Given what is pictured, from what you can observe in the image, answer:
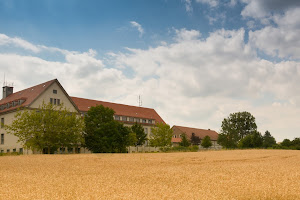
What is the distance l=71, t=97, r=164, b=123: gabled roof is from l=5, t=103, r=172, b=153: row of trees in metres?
8.98

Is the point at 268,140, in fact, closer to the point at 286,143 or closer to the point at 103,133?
the point at 286,143

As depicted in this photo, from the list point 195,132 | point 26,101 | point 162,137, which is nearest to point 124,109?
point 162,137

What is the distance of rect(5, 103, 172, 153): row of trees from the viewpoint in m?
46.8

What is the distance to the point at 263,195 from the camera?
956 centimetres

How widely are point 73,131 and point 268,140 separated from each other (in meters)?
71.8

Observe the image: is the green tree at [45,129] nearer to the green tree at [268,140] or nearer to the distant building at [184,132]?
the distant building at [184,132]

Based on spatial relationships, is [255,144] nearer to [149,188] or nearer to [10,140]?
[10,140]

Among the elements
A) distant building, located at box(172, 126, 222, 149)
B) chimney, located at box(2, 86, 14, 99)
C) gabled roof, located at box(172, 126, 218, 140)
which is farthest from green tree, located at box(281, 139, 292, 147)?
chimney, located at box(2, 86, 14, 99)

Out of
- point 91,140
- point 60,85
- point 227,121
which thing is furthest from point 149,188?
point 227,121

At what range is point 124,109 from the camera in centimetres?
8006

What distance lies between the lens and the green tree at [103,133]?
5581 cm

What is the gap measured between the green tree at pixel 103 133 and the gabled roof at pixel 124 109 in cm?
1129

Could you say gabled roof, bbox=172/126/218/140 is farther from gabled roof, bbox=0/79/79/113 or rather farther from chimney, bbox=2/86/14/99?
chimney, bbox=2/86/14/99

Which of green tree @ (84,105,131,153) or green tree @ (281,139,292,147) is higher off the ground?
green tree @ (84,105,131,153)
